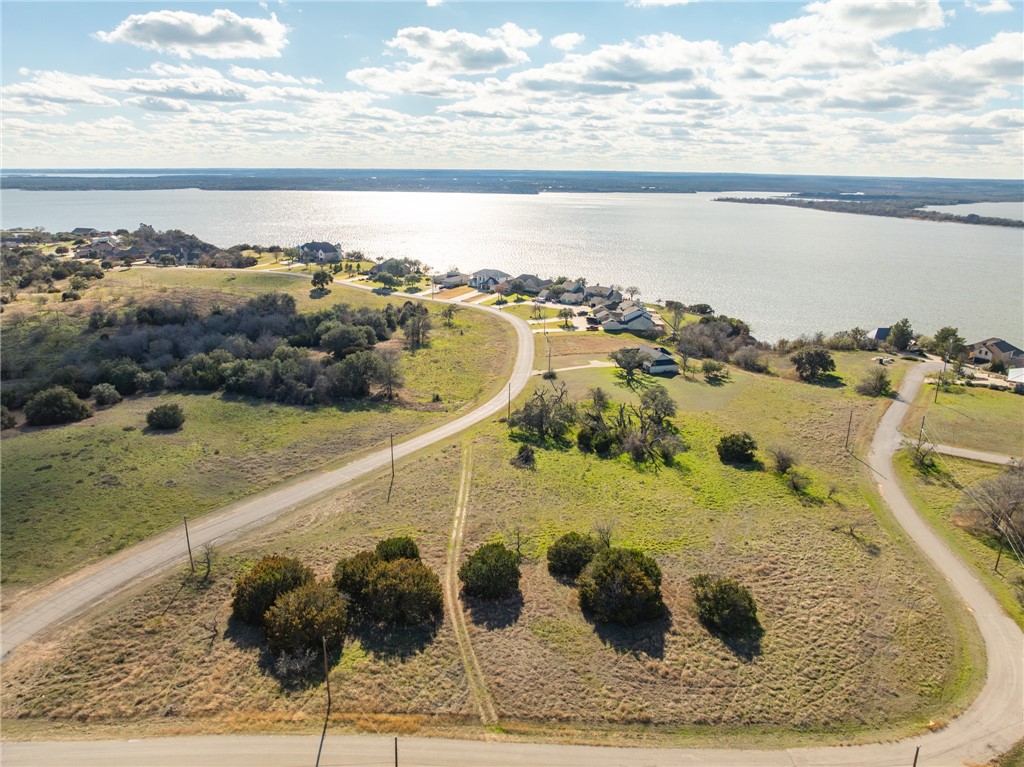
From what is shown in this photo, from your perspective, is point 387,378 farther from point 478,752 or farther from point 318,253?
point 318,253

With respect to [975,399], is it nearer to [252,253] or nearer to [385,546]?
[385,546]

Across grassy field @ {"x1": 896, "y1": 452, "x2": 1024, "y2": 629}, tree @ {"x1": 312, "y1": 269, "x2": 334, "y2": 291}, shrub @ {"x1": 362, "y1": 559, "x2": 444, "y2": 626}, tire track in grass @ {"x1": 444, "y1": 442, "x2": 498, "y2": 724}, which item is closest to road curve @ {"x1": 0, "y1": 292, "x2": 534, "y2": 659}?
tire track in grass @ {"x1": 444, "y1": 442, "x2": 498, "y2": 724}

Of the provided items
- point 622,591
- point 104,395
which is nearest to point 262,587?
point 622,591

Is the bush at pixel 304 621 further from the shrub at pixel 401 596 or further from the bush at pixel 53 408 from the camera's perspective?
the bush at pixel 53 408

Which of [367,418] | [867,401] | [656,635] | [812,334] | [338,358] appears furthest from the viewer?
[812,334]

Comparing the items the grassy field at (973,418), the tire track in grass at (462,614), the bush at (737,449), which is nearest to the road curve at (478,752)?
the tire track in grass at (462,614)

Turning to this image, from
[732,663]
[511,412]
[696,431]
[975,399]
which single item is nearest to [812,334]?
[975,399]
